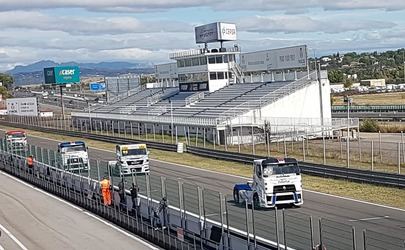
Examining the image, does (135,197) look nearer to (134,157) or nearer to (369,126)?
(134,157)

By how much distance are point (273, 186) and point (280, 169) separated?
34.4 inches

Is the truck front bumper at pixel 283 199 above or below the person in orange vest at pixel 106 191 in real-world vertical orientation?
below

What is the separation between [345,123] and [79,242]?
4453 centimetres

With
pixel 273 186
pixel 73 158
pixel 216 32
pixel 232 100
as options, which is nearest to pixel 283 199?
pixel 273 186

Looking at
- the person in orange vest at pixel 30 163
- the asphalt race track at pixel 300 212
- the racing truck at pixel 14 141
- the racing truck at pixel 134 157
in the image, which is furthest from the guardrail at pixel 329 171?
the person in orange vest at pixel 30 163

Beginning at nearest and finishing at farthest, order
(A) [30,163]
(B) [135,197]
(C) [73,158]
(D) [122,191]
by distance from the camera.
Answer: (B) [135,197], (D) [122,191], (C) [73,158], (A) [30,163]

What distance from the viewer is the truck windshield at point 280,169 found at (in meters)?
29.8

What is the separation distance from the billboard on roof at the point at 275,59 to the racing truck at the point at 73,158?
1441 inches

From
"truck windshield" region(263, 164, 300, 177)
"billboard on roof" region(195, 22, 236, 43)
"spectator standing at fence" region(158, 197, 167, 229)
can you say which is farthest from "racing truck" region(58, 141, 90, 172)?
"billboard on roof" region(195, 22, 236, 43)

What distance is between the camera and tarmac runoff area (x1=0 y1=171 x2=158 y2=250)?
2578cm

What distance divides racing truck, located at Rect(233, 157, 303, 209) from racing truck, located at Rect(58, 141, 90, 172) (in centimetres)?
882

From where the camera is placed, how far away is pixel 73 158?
40.1 meters

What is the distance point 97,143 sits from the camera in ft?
254

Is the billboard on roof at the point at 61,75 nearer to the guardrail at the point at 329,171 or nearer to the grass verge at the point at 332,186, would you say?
the guardrail at the point at 329,171
